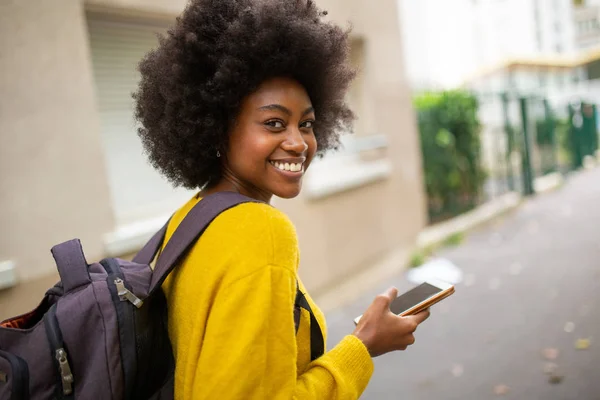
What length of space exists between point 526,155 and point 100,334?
11.4 m

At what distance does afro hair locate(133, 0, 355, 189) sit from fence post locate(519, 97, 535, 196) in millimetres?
10527

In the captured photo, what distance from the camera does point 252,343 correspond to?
1.13 meters

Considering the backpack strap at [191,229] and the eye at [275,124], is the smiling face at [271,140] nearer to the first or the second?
the eye at [275,124]

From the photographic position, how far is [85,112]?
3535 mm

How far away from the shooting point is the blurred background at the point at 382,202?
3268 mm

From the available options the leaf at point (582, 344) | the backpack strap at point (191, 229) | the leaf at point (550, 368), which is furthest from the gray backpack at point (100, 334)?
the leaf at point (582, 344)

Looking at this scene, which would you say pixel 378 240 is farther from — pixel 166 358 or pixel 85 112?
pixel 166 358

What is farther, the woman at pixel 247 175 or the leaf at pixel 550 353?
the leaf at pixel 550 353

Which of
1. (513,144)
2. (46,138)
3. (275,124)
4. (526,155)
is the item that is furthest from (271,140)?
(526,155)

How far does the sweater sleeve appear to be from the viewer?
Answer: 114 cm

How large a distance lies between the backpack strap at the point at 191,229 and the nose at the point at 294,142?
236 millimetres

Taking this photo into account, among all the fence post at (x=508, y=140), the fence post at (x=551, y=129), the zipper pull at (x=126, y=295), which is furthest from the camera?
the fence post at (x=551, y=129)

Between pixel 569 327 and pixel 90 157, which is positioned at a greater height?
pixel 90 157

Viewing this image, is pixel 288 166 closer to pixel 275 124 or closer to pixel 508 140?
pixel 275 124
